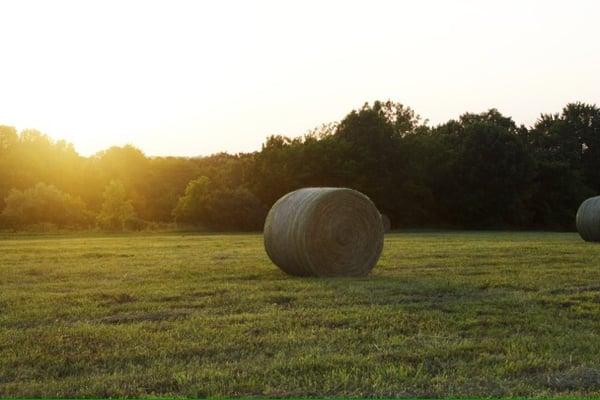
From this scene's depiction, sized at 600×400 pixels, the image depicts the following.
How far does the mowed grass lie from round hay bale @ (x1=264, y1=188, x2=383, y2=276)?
102 cm

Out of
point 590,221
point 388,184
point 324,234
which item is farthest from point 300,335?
point 388,184

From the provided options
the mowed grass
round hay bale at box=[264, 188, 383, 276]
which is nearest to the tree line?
round hay bale at box=[264, 188, 383, 276]

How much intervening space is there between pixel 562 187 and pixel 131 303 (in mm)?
45248

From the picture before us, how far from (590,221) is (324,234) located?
1304 centimetres

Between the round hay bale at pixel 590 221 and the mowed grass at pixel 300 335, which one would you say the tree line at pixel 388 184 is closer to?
the round hay bale at pixel 590 221

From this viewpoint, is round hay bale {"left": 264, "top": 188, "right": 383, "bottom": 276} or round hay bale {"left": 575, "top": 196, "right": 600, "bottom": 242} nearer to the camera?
round hay bale {"left": 264, "top": 188, "right": 383, "bottom": 276}

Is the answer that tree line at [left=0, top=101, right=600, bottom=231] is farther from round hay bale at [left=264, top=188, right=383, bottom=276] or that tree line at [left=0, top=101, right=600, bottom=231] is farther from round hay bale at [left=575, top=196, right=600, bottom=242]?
round hay bale at [left=264, top=188, right=383, bottom=276]

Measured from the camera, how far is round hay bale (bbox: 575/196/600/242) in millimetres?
22641

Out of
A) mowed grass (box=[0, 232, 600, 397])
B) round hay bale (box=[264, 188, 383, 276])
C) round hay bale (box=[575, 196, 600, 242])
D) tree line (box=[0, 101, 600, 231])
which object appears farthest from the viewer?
tree line (box=[0, 101, 600, 231])

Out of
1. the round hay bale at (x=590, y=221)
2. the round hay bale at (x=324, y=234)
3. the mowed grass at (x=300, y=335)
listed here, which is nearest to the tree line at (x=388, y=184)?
the round hay bale at (x=590, y=221)

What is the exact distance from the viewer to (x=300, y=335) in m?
6.52

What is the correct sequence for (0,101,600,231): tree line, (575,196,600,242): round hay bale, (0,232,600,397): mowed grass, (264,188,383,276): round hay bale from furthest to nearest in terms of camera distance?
(0,101,600,231): tree line, (575,196,600,242): round hay bale, (264,188,383,276): round hay bale, (0,232,600,397): mowed grass

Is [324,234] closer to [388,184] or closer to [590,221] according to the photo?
[590,221]

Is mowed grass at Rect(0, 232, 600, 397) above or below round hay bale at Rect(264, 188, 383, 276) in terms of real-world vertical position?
below
